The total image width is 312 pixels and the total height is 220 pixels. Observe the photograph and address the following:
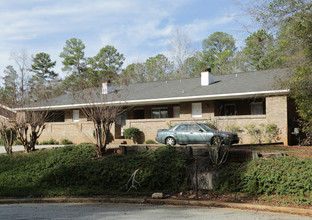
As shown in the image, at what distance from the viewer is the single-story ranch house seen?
67.3ft

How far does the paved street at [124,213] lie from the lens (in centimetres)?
830

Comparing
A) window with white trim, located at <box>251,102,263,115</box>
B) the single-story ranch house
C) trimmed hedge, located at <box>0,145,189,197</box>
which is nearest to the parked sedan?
the single-story ranch house

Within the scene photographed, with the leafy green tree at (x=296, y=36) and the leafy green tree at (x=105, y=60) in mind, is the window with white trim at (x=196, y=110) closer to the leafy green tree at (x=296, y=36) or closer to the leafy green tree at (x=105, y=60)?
the leafy green tree at (x=296, y=36)

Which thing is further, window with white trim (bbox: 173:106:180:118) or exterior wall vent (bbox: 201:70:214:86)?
window with white trim (bbox: 173:106:180:118)

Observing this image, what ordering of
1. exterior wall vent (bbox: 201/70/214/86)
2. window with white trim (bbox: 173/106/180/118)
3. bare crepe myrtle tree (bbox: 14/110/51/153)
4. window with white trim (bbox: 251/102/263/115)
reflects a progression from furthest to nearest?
window with white trim (bbox: 173/106/180/118) < exterior wall vent (bbox: 201/70/214/86) < window with white trim (bbox: 251/102/263/115) < bare crepe myrtle tree (bbox: 14/110/51/153)

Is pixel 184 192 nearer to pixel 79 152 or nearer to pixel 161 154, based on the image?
pixel 161 154

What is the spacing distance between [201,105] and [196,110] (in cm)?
52

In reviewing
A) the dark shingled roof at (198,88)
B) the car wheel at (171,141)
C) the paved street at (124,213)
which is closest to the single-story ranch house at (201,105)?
the dark shingled roof at (198,88)

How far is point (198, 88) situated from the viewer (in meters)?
24.9

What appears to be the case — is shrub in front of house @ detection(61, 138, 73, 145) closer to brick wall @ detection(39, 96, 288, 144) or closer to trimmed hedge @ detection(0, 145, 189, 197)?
brick wall @ detection(39, 96, 288, 144)

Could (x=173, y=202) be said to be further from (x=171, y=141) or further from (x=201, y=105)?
(x=201, y=105)

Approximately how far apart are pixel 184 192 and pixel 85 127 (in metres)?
16.3

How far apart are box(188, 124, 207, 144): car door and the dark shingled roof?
4.96 meters

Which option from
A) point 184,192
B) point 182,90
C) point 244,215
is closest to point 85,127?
point 182,90
